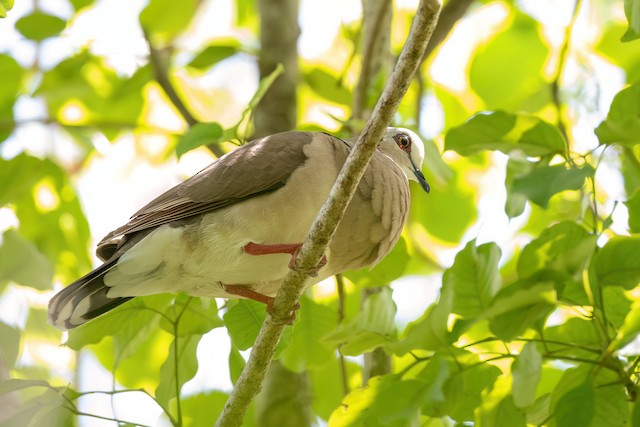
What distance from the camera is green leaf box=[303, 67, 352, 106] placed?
3928 mm

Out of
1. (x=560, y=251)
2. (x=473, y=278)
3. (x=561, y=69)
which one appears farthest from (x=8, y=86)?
(x=560, y=251)

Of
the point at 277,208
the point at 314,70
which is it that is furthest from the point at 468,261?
the point at 314,70

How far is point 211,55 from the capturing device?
3619mm

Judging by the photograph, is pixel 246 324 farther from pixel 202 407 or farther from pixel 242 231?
pixel 202 407

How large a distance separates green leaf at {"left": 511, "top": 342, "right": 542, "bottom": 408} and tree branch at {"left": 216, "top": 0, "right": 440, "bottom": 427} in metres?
0.62

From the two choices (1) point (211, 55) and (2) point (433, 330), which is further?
(1) point (211, 55)

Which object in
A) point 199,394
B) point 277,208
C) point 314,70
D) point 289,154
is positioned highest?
point 314,70

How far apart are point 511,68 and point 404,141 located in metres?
0.91

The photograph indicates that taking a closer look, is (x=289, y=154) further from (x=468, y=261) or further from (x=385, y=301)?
(x=468, y=261)

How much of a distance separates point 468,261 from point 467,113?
238 centimetres

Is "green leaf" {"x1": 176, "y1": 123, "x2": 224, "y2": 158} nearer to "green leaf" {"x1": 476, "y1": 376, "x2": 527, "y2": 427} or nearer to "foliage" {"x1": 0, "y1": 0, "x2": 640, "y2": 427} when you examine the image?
"foliage" {"x1": 0, "y1": 0, "x2": 640, "y2": 427}

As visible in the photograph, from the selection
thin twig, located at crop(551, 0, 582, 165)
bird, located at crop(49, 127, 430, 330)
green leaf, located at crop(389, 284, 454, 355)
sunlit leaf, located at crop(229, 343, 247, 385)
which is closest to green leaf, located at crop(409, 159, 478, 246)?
thin twig, located at crop(551, 0, 582, 165)

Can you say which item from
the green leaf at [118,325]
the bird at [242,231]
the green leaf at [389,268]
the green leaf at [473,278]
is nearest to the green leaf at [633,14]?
the green leaf at [473,278]

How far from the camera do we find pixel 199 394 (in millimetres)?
3182
